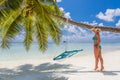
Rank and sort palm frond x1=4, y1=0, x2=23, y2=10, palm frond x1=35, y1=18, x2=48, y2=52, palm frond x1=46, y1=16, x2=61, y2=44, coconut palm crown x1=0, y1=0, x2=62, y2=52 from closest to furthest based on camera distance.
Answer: palm frond x1=4, y1=0, x2=23, y2=10 < coconut palm crown x1=0, y1=0, x2=62, y2=52 < palm frond x1=46, y1=16, x2=61, y2=44 < palm frond x1=35, y1=18, x2=48, y2=52

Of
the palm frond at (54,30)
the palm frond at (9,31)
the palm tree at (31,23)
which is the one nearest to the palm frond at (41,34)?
the palm tree at (31,23)

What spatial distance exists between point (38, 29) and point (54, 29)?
75 centimetres

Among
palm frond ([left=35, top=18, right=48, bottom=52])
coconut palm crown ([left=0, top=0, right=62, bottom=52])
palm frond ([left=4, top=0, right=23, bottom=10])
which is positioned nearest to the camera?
palm frond ([left=4, top=0, right=23, bottom=10])

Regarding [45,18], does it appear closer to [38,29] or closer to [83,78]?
[38,29]

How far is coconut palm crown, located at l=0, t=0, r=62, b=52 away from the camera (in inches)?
483

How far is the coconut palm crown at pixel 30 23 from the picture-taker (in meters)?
12.3

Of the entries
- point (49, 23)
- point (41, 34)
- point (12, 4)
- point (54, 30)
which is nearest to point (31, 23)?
point (41, 34)

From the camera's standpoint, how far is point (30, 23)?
13.7 metres

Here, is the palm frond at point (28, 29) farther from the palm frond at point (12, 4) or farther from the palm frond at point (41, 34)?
the palm frond at point (12, 4)

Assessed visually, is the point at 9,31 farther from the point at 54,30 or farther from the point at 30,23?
the point at 54,30

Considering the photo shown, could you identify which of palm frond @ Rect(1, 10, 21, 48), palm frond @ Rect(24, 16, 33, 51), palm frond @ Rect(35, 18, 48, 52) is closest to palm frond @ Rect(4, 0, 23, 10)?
palm frond @ Rect(1, 10, 21, 48)

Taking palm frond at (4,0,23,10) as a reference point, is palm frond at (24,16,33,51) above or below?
below

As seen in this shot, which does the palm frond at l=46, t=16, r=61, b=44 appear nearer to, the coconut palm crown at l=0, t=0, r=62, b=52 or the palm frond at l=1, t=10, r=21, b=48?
the coconut palm crown at l=0, t=0, r=62, b=52

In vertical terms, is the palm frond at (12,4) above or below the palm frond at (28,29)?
above
